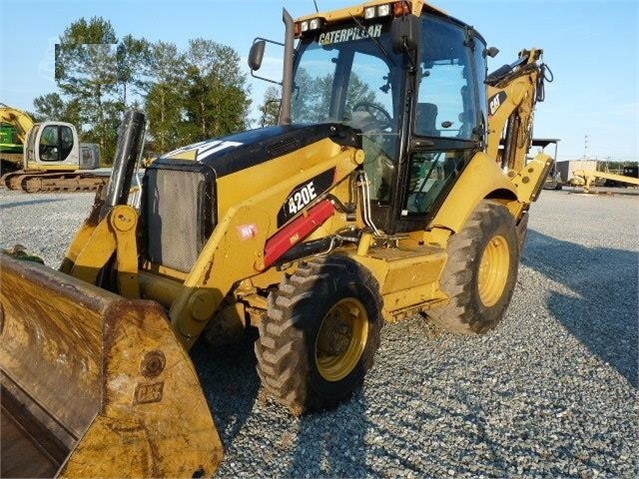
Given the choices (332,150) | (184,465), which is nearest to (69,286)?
(184,465)

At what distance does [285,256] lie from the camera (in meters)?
3.75

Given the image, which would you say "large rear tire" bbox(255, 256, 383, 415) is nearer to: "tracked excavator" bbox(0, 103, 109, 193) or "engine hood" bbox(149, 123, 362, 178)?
"engine hood" bbox(149, 123, 362, 178)

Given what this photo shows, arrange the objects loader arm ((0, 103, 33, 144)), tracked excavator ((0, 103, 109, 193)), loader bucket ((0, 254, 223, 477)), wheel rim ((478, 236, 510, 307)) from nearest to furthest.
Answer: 1. loader bucket ((0, 254, 223, 477))
2. wheel rim ((478, 236, 510, 307))
3. tracked excavator ((0, 103, 109, 193))
4. loader arm ((0, 103, 33, 144))

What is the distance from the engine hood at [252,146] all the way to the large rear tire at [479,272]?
1268 mm

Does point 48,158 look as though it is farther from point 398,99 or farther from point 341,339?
point 341,339

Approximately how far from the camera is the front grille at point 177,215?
3475 mm

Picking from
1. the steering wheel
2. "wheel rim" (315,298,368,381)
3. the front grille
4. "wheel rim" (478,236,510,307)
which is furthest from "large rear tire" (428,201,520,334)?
the front grille

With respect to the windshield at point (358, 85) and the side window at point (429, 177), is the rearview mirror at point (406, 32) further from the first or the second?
the side window at point (429, 177)

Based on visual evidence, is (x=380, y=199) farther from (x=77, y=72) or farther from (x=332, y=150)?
(x=77, y=72)

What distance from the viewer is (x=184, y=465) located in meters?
2.56

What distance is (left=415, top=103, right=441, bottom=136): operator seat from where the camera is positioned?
14.4ft

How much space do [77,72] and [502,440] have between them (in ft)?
105

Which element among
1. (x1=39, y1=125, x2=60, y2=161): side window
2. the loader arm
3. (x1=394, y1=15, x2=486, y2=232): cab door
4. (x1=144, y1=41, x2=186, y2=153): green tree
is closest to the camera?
(x1=394, y1=15, x2=486, y2=232): cab door

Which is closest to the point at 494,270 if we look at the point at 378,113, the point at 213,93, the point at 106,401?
the point at 378,113
